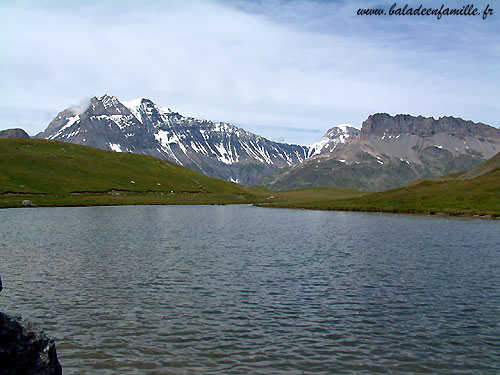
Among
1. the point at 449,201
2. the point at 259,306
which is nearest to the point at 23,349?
the point at 259,306

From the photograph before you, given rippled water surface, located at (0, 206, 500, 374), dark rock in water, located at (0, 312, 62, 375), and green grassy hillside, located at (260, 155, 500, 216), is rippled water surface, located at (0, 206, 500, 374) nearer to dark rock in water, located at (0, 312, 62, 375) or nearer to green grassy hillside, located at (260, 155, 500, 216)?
dark rock in water, located at (0, 312, 62, 375)

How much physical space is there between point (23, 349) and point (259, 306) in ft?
51.6

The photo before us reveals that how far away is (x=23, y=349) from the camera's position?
1387cm

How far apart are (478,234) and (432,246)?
1874 centimetres

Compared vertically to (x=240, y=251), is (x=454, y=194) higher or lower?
higher

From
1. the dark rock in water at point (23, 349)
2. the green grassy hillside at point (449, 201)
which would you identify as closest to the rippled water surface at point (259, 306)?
the dark rock in water at point (23, 349)

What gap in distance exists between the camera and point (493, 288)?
3228cm

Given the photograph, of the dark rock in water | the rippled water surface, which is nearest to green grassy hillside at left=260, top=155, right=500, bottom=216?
the rippled water surface

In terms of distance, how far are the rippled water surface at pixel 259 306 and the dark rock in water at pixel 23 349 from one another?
370 cm

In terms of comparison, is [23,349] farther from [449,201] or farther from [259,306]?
[449,201]

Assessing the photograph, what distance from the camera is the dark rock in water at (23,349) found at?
1355 centimetres

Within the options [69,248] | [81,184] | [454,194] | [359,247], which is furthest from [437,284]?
[81,184]

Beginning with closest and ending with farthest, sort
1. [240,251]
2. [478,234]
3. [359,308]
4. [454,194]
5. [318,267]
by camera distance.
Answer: [359,308] < [318,267] < [240,251] < [478,234] < [454,194]

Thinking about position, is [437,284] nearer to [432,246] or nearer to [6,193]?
[432,246]
